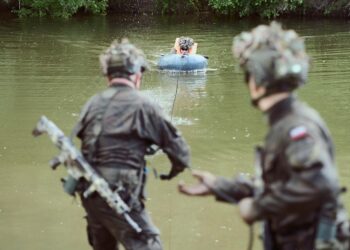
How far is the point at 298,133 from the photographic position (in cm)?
282

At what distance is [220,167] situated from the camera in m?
8.02

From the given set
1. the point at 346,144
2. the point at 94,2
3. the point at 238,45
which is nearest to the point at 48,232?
the point at 238,45

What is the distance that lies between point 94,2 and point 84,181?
83.9 ft

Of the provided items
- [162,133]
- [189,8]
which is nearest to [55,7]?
[189,8]

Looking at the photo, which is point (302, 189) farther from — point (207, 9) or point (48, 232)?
point (207, 9)

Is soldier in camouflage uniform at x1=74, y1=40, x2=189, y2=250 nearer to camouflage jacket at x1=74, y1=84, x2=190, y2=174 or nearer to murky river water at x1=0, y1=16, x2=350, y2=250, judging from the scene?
camouflage jacket at x1=74, y1=84, x2=190, y2=174

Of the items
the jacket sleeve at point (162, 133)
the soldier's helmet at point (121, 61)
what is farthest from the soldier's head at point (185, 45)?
the jacket sleeve at point (162, 133)

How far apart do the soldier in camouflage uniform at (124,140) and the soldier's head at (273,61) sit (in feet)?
3.96

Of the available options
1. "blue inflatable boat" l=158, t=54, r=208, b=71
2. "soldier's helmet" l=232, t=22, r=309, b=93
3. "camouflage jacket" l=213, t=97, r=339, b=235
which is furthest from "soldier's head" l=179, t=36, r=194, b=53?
"camouflage jacket" l=213, t=97, r=339, b=235

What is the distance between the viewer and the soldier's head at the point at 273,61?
296 cm

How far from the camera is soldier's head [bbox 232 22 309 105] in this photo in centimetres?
296

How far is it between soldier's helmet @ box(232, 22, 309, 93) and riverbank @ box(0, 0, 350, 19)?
24.5 meters

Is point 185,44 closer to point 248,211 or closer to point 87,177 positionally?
point 87,177

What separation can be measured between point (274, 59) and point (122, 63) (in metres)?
1.57
